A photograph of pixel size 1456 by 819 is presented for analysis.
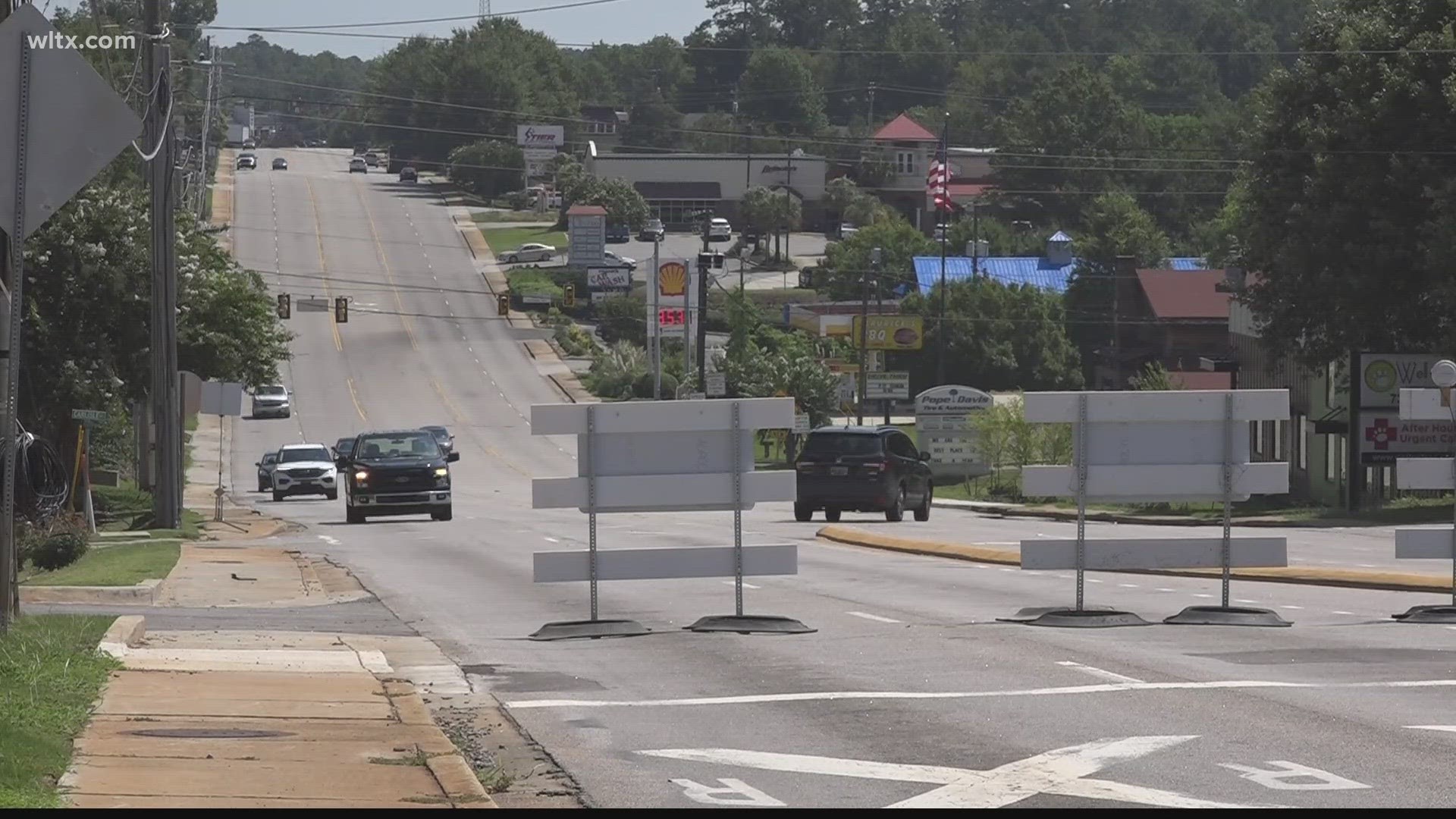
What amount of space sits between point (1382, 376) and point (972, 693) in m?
33.4

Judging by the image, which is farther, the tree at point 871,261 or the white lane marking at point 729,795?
the tree at point 871,261

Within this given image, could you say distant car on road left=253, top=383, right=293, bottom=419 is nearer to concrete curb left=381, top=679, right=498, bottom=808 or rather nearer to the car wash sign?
the car wash sign

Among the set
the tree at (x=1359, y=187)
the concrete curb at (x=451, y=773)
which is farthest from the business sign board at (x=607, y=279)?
the concrete curb at (x=451, y=773)

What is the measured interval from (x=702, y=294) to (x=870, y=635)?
232 ft

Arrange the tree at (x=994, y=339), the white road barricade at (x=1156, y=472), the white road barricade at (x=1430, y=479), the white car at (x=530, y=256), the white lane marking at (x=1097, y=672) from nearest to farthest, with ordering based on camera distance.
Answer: the white lane marking at (x=1097, y=672)
the white road barricade at (x=1156, y=472)
the white road barricade at (x=1430, y=479)
the tree at (x=994, y=339)
the white car at (x=530, y=256)

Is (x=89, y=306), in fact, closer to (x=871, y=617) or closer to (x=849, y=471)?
(x=849, y=471)

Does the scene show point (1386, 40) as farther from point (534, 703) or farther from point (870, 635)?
point (534, 703)

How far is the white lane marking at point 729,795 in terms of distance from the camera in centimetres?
916

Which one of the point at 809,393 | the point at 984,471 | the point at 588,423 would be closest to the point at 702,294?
the point at 809,393

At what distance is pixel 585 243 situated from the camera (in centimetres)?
12200

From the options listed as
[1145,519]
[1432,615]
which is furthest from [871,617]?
[1145,519]

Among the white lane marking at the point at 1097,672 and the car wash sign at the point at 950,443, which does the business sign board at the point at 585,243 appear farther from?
the white lane marking at the point at 1097,672

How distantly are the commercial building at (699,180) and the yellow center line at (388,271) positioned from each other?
20.1 meters

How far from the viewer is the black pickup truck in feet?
124
